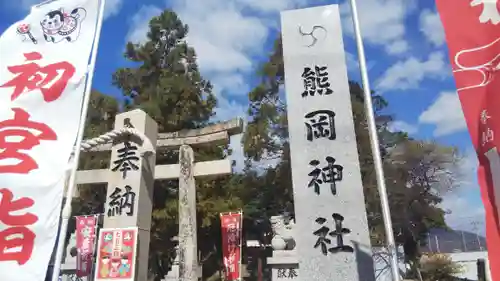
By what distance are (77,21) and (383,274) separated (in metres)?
18.4

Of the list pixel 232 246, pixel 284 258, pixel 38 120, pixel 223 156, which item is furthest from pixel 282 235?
pixel 223 156

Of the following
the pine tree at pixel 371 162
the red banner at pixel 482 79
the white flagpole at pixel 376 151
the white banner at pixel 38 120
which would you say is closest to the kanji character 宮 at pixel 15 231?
the white banner at pixel 38 120

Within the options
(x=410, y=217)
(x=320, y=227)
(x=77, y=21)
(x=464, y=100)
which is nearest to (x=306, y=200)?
(x=320, y=227)

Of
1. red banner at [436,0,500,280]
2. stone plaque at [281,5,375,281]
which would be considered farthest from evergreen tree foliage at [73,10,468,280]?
red banner at [436,0,500,280]

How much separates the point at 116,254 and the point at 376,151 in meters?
5.10

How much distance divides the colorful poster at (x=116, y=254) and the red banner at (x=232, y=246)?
3813 millimetres

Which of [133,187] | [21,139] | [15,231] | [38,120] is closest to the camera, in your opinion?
[15,231]

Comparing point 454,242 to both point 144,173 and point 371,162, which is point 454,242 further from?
point 144,173

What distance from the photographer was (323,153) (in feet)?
19.8

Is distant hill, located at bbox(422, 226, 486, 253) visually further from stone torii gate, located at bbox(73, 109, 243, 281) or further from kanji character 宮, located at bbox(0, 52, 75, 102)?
kanji character 宮, located at bbox(0, 52, 75, 102)

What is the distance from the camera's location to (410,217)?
2033 centimetres

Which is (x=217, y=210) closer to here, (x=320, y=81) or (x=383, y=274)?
(x=383, y=274)

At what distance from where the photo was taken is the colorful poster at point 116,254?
7.33 metres

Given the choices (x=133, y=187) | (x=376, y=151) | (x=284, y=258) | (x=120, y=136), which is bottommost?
(x=284, y=258)
